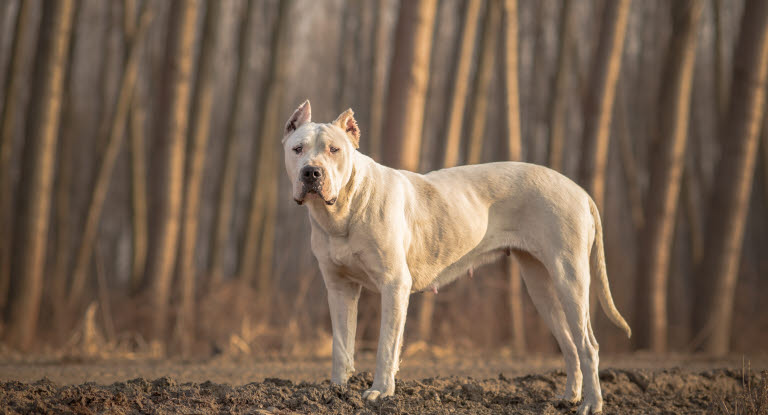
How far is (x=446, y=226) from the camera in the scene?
5461mm

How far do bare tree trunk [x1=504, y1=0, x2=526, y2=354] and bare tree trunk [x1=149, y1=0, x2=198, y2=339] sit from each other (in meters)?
5.19

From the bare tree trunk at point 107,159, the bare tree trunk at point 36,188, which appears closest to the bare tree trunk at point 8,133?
the bare tree trunk at point 36,188

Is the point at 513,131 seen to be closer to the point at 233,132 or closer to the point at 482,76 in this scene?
the point at 482,76

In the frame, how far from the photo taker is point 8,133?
11.0 m

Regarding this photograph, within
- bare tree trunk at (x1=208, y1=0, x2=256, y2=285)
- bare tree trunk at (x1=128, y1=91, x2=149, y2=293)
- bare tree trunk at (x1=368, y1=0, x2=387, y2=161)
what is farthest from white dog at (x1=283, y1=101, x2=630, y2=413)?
bare tree trunk at (x1=368, y1=0, x2=387, y2=161)

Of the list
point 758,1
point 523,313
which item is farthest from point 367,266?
point 758,1

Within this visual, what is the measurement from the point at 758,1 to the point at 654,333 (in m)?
5.63

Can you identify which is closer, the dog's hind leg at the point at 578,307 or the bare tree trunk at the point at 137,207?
the dog's hind leg at the point at 578,307

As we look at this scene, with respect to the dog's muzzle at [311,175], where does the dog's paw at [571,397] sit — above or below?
below

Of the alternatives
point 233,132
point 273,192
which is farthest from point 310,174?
point 273,192

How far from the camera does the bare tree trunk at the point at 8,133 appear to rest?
10.8 metres

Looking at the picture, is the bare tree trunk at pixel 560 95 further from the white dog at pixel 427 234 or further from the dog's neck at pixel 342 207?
the dog's neck at pixel 342 207

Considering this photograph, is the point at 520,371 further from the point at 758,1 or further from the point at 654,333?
the point at 758,1

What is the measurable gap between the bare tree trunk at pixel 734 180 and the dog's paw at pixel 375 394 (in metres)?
8.35
